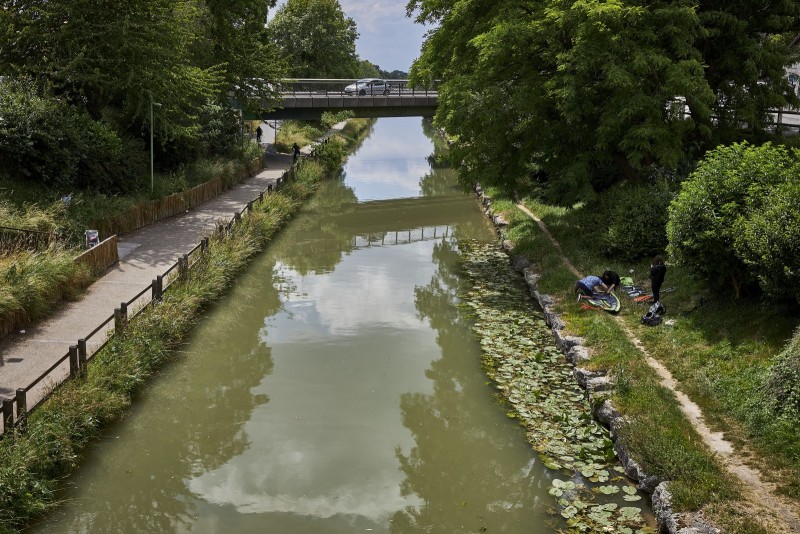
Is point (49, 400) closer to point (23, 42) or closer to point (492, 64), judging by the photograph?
point (492, 64)

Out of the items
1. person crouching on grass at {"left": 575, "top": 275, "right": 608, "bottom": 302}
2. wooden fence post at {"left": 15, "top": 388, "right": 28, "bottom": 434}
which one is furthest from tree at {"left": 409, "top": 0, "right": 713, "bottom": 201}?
wooden fence post at {"left": 15, "top": 388, "right": 28, "bottom": 434}

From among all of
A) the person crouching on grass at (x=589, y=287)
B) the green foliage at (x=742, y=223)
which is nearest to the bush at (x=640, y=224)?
the person crouching on grass at (x=589, y=287)

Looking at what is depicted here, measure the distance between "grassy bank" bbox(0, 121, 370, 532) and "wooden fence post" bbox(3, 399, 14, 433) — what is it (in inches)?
7.5

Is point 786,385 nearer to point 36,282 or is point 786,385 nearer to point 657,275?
point 657,275

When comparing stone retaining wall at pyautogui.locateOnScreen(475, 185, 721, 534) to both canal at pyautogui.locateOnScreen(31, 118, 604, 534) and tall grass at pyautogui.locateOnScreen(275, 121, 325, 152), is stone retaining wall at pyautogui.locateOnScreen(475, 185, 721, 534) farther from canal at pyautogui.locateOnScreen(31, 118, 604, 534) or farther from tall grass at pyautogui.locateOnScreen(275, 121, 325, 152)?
tall grass at pyautogui.locateOnScreen(275, 121, 325, 152)

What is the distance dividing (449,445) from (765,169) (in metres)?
8.52

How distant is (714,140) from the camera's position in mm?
23859

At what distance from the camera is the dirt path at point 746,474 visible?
916 cm

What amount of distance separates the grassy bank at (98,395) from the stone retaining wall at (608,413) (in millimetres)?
8194

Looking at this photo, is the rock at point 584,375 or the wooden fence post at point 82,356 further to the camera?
the rock at point 584,375

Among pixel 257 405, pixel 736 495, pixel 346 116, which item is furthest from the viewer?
pixel 346 116

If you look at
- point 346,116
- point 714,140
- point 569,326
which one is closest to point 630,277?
point 569,326

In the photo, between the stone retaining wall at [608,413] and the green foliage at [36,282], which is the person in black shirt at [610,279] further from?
the green foliage at [36,282]

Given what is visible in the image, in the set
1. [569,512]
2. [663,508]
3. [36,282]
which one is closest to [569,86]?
[569,512]
